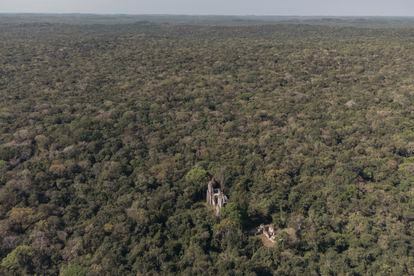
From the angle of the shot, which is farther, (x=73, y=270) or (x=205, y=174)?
(x=205, y=174)

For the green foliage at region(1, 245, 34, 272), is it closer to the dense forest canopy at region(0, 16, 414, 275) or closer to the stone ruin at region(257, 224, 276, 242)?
the dense forest canopy at region(0, 16, 414, 275)

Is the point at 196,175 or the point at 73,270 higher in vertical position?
the point at 196,175

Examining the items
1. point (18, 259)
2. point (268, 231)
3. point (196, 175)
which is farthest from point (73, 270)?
point (268, 231)

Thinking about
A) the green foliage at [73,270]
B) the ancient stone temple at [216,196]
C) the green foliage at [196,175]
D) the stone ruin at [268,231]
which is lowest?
the green foliage at [73,270]

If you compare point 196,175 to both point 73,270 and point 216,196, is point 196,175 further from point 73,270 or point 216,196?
point 73,270

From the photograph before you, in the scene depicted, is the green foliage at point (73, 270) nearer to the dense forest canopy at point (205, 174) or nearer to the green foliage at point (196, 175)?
the dense forest canopy at point (205, 174)

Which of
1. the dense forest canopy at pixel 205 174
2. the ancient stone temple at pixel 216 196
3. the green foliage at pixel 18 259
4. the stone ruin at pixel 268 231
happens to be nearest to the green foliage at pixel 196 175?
the dense forest canopy at pixel 205 174
